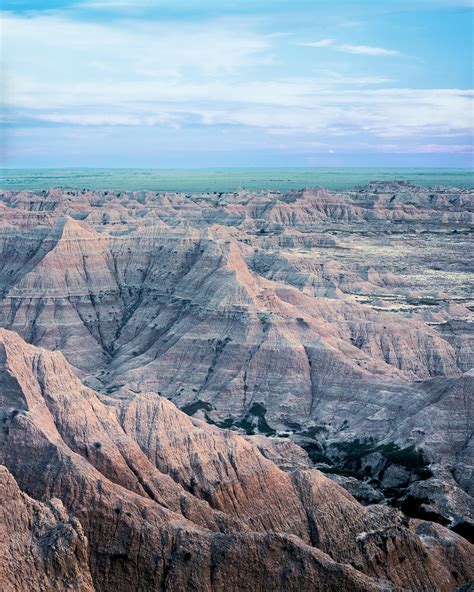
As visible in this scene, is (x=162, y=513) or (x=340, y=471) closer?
(x=162, y=513)

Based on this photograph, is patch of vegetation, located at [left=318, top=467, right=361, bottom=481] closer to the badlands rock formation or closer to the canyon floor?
the canyon floor

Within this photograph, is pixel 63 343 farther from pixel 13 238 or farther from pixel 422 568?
pixel 422 568

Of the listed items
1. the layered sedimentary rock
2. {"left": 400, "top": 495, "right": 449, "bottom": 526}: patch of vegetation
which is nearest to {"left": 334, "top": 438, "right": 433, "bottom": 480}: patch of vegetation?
the layered sedimentary rock

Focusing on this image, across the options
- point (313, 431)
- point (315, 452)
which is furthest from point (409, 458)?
point (313, 431)

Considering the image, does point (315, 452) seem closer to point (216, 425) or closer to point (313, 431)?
point (313, 431)

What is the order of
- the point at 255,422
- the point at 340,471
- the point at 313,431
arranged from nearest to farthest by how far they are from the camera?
the point at 340,471 → the point at 313,431 → the point at 255,422

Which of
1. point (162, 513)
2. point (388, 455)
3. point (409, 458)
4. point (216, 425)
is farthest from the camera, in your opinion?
point (216, 425)
